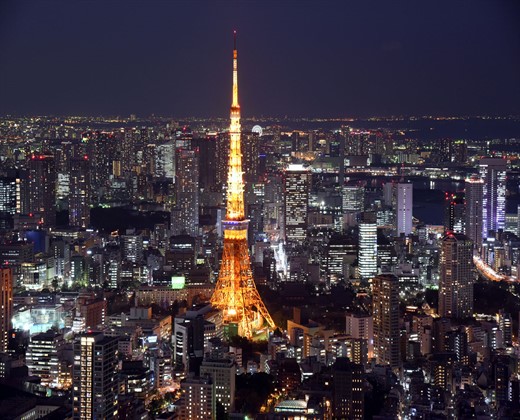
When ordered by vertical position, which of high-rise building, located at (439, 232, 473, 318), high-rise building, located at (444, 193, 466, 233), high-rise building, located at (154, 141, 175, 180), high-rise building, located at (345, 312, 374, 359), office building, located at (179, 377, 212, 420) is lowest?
office building, located at (179, 377, 212, 420)

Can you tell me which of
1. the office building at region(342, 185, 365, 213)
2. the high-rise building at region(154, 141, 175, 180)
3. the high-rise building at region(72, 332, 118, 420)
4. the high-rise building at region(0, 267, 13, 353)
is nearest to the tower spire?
the high-rise building at region(0, 267, 13, 353)

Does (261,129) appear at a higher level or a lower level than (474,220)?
higher

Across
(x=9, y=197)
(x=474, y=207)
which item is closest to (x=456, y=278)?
(x=474, y=207)

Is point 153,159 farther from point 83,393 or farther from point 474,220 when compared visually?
point 83,393

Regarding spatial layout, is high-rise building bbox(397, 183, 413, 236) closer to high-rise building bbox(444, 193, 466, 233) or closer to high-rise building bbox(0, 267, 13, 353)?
high-rise building bbox(444, 193, 466, 233)

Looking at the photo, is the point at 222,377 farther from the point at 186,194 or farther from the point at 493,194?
the point at 186,194

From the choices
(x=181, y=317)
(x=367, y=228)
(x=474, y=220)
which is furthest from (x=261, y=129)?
(x=181, y=317)
